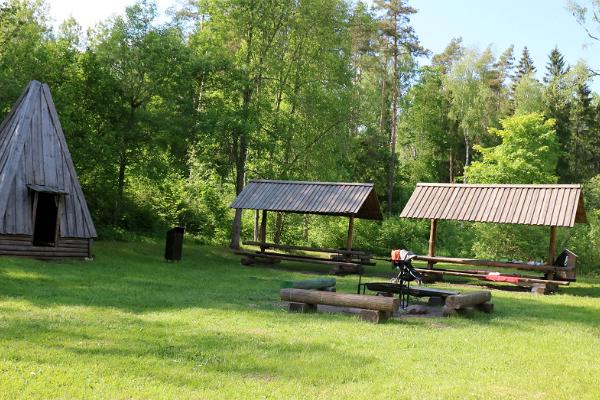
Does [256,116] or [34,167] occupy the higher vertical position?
[256,116]

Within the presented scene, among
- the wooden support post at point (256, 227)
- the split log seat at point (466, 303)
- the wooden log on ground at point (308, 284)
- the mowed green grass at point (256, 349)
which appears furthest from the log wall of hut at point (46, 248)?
the wooden support post at point (256, 227)

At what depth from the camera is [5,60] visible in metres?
22.8

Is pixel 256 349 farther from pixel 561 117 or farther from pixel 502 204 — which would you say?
pixel 561 117

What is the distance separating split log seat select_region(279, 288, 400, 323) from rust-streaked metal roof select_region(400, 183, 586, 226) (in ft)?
31.7

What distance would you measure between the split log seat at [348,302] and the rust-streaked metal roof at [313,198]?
9.89 meters

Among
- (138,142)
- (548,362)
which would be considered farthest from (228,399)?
(138,142)

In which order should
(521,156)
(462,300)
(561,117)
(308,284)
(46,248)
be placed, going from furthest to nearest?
(561,117) → (521,156) → (46,248) → (308,284) → (462,300)

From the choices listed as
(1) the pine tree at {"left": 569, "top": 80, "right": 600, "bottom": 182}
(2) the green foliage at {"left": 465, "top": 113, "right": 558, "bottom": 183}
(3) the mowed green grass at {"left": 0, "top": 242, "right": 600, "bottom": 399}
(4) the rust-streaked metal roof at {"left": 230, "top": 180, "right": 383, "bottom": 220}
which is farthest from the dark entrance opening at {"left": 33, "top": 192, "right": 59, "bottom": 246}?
(1) the pine tree at {"left": 569, "top": 80, "right": 600, "bottom": 182}

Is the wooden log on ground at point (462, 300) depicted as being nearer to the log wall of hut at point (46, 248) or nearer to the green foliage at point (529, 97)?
the log wall of hut at point (46, 248)

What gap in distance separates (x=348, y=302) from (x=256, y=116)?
17752mm

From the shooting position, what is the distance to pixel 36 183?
58.6ft

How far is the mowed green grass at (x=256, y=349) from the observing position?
19.7 ft

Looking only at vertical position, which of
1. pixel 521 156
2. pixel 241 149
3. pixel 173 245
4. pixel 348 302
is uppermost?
pixel 521 156

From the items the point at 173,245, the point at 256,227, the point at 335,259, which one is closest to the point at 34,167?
the point at 173,245
